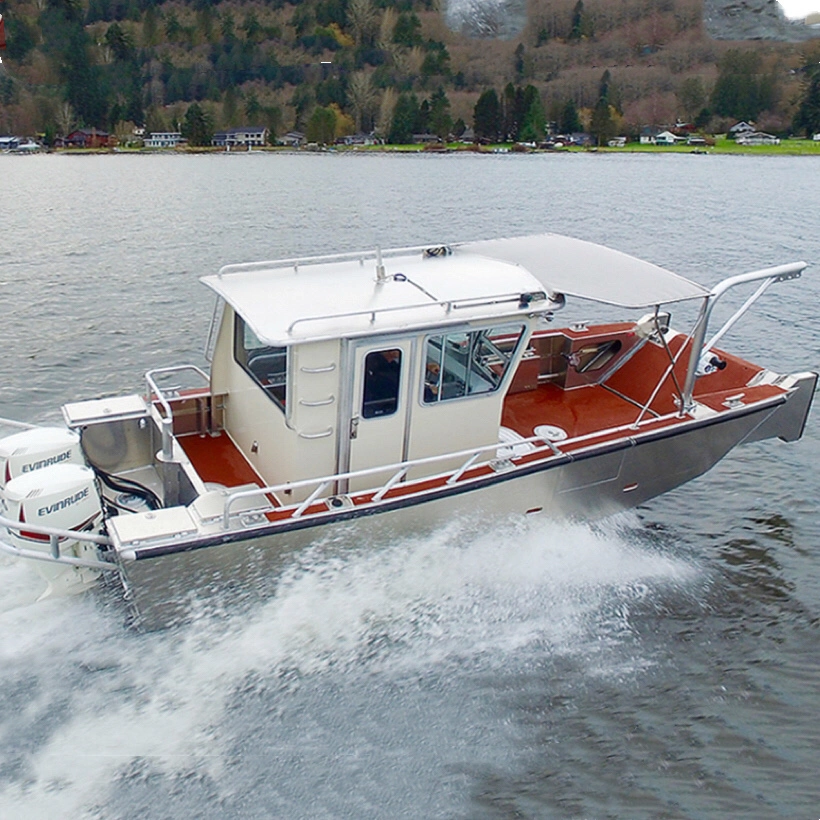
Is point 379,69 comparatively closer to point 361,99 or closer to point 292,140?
point 361,99

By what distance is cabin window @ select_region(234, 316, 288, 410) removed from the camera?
7.65m

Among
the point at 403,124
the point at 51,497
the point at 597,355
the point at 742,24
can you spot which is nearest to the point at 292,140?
the point at 403,124

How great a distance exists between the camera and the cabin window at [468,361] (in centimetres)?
762

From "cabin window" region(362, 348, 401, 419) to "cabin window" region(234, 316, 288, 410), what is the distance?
0.77m

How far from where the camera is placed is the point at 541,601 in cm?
828

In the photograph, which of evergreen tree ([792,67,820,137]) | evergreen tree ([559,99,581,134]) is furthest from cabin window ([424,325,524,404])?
evergreen tree ([559,99,581,134])

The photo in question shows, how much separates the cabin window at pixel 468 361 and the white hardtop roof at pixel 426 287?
0.76ft

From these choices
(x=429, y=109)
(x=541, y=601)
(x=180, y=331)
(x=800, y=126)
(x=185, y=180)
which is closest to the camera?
(x=541, y=601)

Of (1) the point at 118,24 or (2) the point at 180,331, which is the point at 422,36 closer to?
(1) the point at 118,24

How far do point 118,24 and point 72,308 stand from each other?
164 m

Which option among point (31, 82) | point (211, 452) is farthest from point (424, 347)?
point (31, 82)

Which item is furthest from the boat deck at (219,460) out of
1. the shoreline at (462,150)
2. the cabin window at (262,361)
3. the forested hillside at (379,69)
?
the forested hillside at (379,69)

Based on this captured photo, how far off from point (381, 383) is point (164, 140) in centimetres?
11514

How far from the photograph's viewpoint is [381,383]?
7.47m
